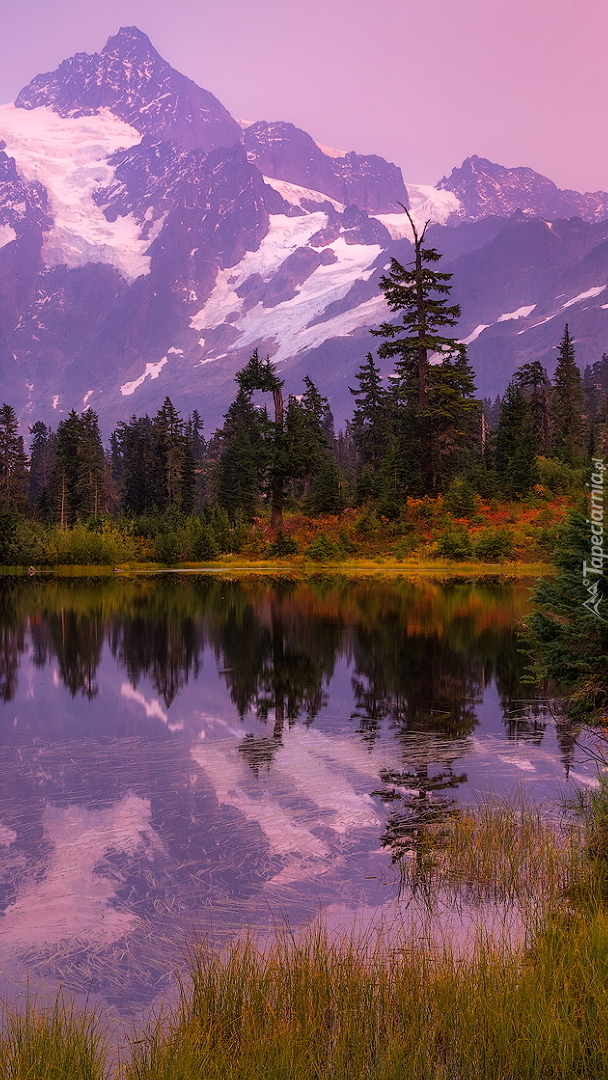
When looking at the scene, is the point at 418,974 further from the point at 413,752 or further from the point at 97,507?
the point at 97,507

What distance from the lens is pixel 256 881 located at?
939cm

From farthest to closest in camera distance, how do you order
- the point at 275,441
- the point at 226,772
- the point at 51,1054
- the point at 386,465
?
the point at 275,441, the point at 386,465, the point at 226,772, the point at 51,1054

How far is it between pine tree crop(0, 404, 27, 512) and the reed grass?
9620 cm

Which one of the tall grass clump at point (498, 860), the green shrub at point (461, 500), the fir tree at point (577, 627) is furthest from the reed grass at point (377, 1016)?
the green shrub at point (461, 500)

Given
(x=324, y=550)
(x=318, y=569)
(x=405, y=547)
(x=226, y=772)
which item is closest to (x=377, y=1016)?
(x=226, y=772)

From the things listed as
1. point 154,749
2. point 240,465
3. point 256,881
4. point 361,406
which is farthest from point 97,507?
point 256,881

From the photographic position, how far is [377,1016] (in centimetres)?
622

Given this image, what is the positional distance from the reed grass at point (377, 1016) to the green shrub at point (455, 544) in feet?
156

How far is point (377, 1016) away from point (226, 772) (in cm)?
780

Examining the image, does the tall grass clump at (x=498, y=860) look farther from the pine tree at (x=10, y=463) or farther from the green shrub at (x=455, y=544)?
the pine tree at (x=10, y=463)

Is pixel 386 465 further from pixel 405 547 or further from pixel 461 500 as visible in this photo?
pixel 405 547

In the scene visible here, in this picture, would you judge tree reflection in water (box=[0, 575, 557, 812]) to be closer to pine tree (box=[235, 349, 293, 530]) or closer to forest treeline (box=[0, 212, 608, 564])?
forest treeline (box=[0, 212, 608, 564])

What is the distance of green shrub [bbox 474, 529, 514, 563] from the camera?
2131 inches

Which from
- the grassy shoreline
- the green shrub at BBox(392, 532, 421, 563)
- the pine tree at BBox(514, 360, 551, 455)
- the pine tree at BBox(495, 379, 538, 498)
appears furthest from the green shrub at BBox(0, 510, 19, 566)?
the pine tree at BBox(514, 360, 551, 455)
